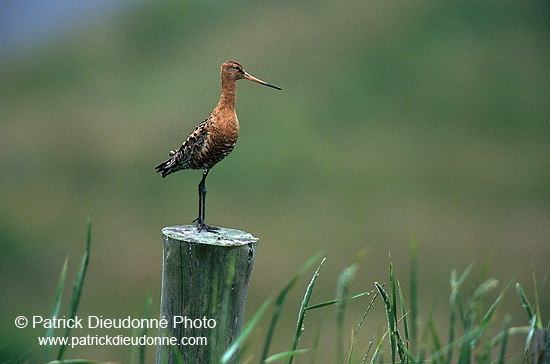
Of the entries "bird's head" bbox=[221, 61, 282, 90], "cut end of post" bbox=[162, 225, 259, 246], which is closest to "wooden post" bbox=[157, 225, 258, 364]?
"cut end of post" bbox=[162, 225, 259, 246]

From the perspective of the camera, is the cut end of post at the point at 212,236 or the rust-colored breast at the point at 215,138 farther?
the rust-colored breast at the point at 215,138

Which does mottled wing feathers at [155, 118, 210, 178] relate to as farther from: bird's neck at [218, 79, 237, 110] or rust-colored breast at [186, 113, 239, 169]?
bird's neck at [218, 79, 237, 110]

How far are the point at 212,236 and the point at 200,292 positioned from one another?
0.31m

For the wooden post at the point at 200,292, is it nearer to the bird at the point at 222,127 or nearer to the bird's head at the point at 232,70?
the bird at the point at 222,127

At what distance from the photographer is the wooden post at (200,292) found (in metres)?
2.66

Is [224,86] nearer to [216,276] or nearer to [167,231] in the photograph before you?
[167,231]

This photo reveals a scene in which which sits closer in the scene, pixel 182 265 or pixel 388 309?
pixel 388 309

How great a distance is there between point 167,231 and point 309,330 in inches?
195

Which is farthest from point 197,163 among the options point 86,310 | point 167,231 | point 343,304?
point 86,310

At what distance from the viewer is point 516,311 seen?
29.1ft

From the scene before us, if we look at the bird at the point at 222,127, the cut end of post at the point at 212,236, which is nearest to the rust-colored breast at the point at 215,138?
the bird at the point at 222,127

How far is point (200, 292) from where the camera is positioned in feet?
8.73

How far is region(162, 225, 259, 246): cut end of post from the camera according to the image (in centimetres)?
271

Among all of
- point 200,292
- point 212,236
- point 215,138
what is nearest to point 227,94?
point 215,138
